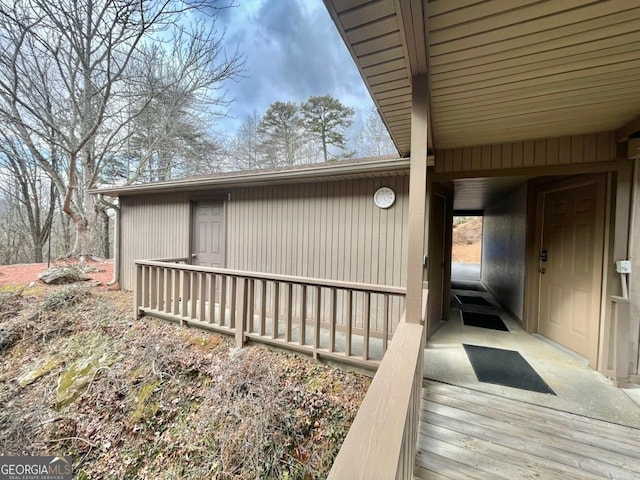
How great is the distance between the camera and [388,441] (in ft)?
2.36

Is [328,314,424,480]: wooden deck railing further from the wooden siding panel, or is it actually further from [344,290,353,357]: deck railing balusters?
the wooden siding panel

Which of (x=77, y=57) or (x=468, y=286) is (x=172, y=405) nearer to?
(x=468, y=286)

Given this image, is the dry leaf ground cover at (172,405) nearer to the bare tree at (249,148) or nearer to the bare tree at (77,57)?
the bare tree at (77,57)

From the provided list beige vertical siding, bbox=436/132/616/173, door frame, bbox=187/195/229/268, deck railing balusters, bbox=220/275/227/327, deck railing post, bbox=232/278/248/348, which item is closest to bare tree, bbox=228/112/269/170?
door frame, bbox=187/195/229/268

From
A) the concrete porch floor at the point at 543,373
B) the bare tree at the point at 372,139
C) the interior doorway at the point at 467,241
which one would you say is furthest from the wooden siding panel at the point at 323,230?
the interior doorway at the point at 467,241

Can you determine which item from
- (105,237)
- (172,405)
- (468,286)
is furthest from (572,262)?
(105,237)

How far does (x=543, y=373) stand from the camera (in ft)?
8.38

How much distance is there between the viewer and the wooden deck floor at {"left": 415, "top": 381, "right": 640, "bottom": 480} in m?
1.51

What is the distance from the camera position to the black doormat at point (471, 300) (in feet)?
17.5

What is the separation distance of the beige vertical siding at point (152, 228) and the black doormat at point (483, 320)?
5.18m

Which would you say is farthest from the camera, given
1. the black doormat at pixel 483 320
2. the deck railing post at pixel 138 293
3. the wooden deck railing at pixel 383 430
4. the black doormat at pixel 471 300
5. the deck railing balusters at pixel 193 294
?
the black doormat at pixel 471 300

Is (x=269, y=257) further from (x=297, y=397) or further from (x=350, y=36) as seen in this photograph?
(x=350, y=36)

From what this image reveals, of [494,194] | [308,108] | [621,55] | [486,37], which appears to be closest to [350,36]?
[486,37]

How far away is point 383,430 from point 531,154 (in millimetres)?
3221
